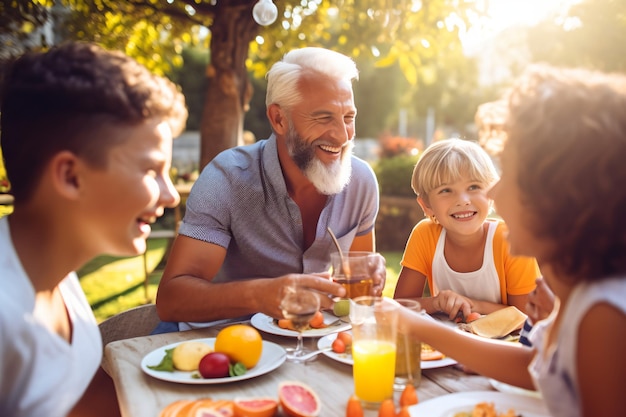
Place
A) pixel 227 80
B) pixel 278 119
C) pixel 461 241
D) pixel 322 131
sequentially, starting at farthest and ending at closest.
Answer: pixel 227 80 < pixel 278 119 < pixel 322 131 < pixel 461 241

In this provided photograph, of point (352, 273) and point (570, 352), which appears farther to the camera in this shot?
point (352, 273)

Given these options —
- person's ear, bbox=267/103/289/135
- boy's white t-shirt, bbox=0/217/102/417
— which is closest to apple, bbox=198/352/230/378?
boy's white t-shirt, bbox=0/217/102/417

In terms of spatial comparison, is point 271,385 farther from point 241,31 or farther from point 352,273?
point 241,31

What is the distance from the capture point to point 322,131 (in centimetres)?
323

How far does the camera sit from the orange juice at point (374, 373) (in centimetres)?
161

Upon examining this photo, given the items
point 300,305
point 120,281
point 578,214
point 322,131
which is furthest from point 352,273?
point 120,281

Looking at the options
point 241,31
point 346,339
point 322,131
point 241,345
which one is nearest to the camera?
point 241,345

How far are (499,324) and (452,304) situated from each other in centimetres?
31

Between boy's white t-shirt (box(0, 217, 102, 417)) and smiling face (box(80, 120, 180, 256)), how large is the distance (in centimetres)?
21

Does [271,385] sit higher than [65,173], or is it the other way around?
[65,173]

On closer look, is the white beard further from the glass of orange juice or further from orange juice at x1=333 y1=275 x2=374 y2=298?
the glass of orange juice

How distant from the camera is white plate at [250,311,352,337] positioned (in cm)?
221

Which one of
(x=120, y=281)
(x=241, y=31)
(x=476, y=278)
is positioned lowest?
(x=120, y=281)

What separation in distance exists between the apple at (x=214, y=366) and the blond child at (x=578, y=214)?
2.96ft
